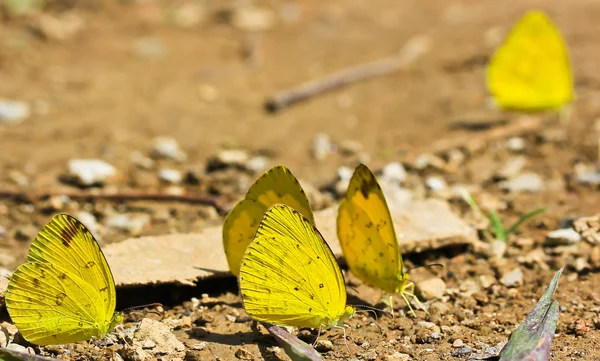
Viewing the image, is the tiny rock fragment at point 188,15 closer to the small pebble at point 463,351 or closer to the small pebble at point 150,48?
the small pebble at point 150,48

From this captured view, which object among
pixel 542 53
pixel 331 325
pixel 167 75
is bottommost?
pixel 331 325

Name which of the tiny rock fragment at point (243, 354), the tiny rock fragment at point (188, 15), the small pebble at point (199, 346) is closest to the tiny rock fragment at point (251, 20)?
the tiny rock fragment at point (188, 15)

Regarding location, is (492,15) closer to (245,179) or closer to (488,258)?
(245,179)

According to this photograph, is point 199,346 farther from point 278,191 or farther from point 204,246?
point 204,246

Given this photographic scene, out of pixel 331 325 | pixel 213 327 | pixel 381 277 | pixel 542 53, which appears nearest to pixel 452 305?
pixel 381 277

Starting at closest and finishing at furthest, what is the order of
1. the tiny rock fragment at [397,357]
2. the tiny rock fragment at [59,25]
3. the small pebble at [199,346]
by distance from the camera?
1. the tiny rock fragment at [397,357]
2. the small pebble at [199,346]
3. the tiny rock fragment at [59,25]

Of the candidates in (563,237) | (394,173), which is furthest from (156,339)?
(394,173)
